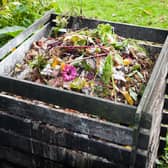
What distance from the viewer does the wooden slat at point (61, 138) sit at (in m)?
2.16

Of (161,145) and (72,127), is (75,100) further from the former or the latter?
(161,145)

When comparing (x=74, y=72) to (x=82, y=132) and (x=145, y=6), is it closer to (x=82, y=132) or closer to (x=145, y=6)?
(x=82, y=132)

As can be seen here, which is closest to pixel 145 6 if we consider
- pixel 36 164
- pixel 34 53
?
pixel 34 53

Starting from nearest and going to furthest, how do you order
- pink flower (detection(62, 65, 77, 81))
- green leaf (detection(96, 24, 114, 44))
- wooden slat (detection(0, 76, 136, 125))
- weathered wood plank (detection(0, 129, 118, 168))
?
wooden slat (detection(0, 76, 136, 125)), weathered wood plank (detection(0, 129, 118, 168)), pink flower (detection(62, 65, 77, 81)), green leaf (detection(96, 24, 114, 44))

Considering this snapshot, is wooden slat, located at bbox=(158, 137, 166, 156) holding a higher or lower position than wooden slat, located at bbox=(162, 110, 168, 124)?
lower

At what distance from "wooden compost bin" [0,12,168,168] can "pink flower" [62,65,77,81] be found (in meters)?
0.26

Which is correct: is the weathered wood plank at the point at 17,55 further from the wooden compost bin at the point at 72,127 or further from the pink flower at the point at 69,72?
the pink flower at the point at 69,72

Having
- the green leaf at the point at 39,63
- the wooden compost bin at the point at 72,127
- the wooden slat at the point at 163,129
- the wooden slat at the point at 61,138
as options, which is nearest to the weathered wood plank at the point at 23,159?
the wooden compost bin at the point at 72,127

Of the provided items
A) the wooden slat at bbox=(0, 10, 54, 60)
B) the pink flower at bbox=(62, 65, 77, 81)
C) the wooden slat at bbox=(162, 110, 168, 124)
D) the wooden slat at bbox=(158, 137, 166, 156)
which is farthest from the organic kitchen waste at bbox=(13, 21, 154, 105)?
the wooden slat at bbox=(158, 137, 166, 156)

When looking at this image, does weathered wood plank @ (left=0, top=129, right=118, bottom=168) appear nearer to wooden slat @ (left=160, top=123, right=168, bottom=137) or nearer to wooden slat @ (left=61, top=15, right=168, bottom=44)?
wooden slat @ (left=160, top=123, right=168, bottom=137)

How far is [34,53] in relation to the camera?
2.80m

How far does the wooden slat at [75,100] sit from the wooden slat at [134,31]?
1.06 meters

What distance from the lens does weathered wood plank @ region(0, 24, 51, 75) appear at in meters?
2.53

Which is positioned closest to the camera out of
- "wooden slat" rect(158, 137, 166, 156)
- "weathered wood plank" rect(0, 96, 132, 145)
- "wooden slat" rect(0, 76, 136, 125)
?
"wooden slat" rect(0, 76, 136, 125)
